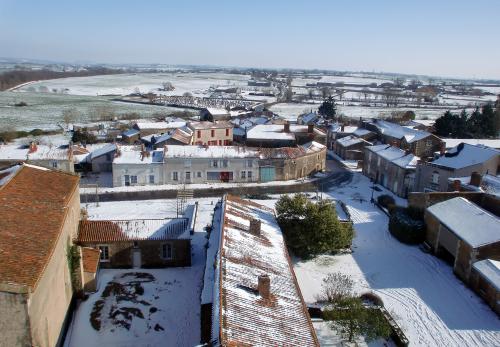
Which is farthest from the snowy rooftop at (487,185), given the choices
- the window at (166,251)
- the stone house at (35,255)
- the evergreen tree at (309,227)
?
the stone house at (35,255)

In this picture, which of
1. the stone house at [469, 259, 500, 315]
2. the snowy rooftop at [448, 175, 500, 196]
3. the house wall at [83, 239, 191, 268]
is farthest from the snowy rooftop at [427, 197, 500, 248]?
the house wall at [83, 239, 191, 268]

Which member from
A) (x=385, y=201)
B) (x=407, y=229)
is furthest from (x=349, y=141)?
(x=407, y=229)

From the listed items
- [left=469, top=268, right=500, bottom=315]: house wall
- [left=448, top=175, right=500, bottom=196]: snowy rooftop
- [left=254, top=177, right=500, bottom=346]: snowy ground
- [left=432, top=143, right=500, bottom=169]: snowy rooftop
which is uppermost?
[left=432, top=143, right=500, bottom=169]: snowy rooftop

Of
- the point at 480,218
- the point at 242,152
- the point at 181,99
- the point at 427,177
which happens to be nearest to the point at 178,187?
the point at 242,152

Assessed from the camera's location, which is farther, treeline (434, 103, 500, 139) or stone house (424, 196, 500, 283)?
treeline (434, 103, 500, 139)

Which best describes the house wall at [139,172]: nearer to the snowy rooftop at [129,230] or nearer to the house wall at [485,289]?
the snowy rooftop at [129,230]

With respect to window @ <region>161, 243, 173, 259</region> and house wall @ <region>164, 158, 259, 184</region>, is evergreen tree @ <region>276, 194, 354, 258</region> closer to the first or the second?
window @ <region>161, 243, 173, 259</region>

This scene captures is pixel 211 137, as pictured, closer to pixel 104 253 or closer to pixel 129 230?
pixel 129 230
